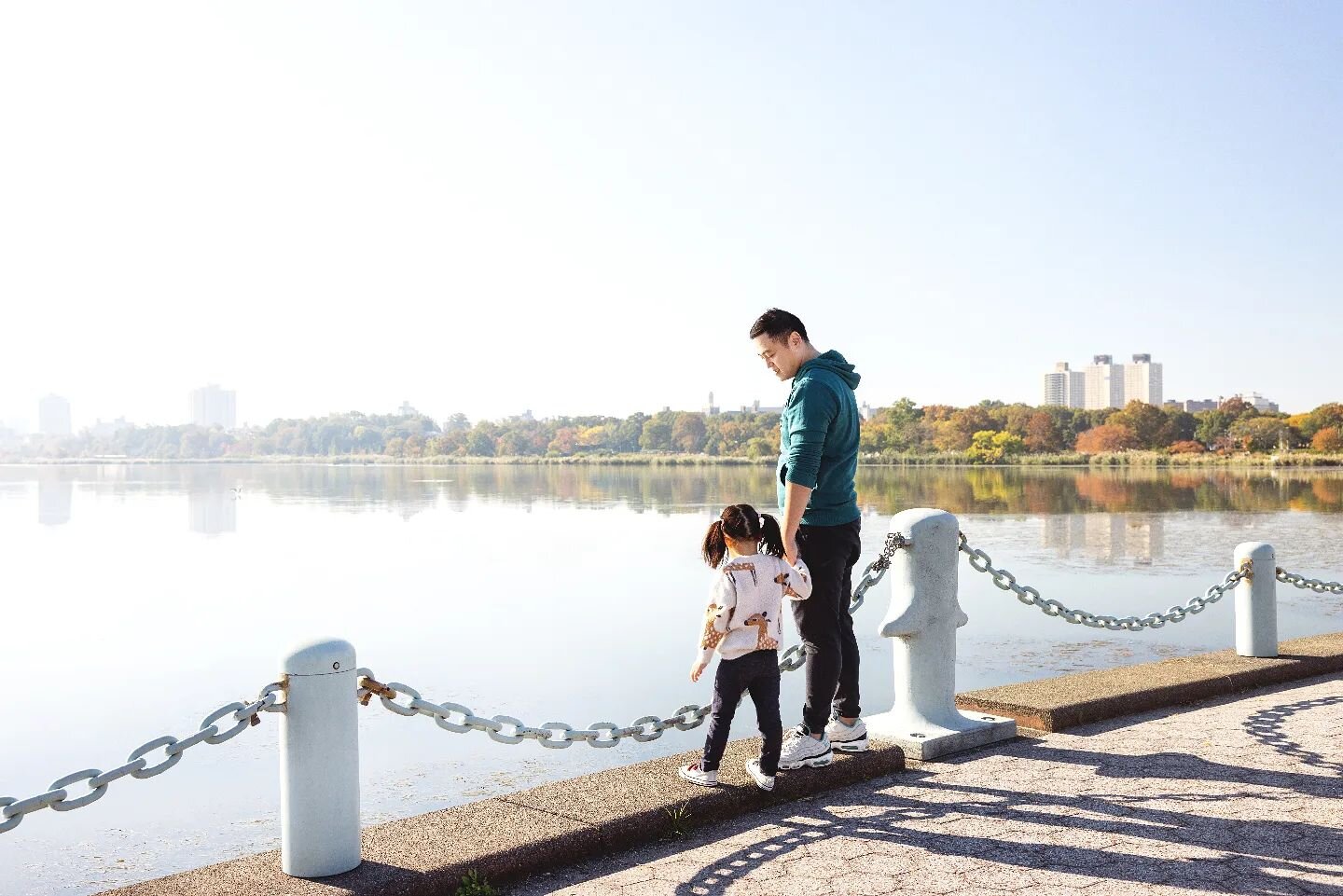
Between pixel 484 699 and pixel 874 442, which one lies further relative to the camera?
pixel 874 442

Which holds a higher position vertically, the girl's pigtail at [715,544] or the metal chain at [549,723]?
the girl's pigtail at [715,544]

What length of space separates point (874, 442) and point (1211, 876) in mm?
117876

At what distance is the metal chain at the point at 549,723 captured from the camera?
4051 mm

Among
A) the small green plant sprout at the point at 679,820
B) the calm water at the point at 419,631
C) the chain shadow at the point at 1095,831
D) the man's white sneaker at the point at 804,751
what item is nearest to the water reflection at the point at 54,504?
the calm water at the point at 419,631

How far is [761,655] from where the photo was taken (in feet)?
14.9

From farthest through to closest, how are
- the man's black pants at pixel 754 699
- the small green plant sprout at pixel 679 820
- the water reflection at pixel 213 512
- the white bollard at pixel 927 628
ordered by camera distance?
1. the water reflection at pixel 213 512
2. the white bollard at pixel 927 628
3. the man's black pants at pixel 754 699
4. the small green plant sprout at pixel 679 820

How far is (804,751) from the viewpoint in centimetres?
483

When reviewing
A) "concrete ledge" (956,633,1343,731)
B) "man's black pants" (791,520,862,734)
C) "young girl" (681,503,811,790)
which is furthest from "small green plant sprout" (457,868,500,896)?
"concrete ledge" (956,633,1343,731)

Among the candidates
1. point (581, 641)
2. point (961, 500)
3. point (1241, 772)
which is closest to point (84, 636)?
point (581, 641)

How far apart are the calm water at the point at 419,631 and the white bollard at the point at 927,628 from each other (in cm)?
293

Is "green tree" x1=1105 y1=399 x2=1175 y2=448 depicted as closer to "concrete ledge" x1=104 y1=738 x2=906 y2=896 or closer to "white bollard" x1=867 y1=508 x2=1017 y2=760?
"white bollard" x1=867 y1=508 x2=1017 y2=760

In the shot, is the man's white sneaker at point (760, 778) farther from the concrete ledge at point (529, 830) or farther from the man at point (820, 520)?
the man at point (820, 520)

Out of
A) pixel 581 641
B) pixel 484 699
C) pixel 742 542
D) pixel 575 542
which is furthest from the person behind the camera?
pixel 575 542

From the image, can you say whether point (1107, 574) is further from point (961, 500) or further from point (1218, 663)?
point (961, 500)
